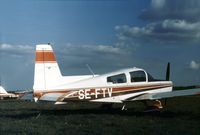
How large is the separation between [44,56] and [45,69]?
1.67 ft

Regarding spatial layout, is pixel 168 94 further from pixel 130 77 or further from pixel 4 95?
pixel 4 95

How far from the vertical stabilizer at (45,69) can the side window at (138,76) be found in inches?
120

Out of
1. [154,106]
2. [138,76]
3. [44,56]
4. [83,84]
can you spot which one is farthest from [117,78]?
[44,56]

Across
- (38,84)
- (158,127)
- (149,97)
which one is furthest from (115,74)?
(158,127)

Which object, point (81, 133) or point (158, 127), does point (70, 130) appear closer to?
point (81, 133)

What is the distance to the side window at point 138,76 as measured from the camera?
16375mm

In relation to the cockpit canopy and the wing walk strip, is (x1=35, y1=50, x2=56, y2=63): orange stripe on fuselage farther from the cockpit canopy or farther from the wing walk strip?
the cockpit canopy

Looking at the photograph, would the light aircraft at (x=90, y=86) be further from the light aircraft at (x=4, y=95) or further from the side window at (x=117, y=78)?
the light aircraft at (x=4, y=95)

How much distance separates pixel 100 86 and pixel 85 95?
2.50 ft

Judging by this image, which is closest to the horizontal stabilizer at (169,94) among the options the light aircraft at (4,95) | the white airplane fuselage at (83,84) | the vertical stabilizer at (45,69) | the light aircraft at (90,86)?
the light aircraft at (90,86)

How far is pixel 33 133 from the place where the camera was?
1026cm

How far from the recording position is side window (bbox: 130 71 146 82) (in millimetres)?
16375

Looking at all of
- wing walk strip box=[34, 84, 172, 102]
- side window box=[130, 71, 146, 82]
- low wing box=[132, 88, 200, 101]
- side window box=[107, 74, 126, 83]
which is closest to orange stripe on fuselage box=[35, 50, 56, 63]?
wing walk strip box=[34, 84, 172, 102]

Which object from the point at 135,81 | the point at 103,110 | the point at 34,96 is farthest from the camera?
the point at 103,110
